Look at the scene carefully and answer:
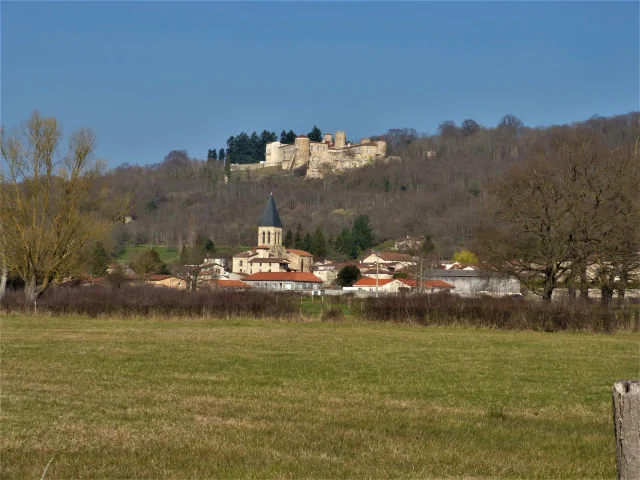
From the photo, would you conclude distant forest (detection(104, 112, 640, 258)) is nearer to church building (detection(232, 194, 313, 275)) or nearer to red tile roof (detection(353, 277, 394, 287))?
church building (detection(232, 194, 313, 275))

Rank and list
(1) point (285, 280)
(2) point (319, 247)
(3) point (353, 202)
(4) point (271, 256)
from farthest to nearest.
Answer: (3) point (353, 202) → (2) point (319, 247) → (4) point (271, 256) → (1) point (285, 280)

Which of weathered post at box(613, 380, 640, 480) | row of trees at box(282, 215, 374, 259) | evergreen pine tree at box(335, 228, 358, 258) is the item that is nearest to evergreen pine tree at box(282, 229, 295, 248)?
row of trees at box(282, 215, 374, 259)

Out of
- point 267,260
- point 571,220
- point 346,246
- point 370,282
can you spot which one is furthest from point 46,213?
point 346,246

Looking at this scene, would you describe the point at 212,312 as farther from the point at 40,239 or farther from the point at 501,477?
the point at 501,477

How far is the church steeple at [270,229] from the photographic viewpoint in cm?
12206

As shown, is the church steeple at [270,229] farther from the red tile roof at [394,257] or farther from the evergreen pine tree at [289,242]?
the red tile roof at [394,257]

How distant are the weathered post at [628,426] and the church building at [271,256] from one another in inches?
4160

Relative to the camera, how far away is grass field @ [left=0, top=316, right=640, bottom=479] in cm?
741

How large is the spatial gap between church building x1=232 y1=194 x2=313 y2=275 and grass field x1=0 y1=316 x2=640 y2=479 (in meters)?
90.0

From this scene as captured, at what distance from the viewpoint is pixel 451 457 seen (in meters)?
7.76

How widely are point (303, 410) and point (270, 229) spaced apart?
112 meters

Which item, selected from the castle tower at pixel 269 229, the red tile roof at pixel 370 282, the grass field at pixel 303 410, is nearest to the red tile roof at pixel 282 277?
the red tile roof at pixel 370 282

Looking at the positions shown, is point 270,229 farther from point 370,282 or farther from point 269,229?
point 370,282

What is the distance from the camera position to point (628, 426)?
150 inches
